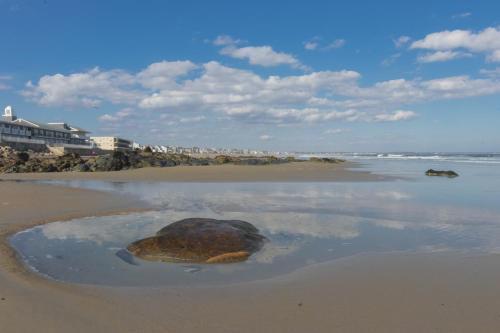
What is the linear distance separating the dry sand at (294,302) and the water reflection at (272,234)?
19.3 inches

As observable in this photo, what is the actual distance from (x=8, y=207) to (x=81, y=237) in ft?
18.4

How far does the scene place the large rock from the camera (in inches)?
269

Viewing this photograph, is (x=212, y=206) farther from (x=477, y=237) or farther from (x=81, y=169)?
(x=81, y=169)

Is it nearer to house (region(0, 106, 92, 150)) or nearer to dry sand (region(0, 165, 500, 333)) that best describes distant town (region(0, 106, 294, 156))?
house (region(0, 106, 92, 150))

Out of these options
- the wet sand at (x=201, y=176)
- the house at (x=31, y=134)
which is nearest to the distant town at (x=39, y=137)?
the house at (x=31, y=134)

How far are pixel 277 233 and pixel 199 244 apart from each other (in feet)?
7.59

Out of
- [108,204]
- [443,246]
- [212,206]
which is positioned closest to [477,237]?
[443,246]

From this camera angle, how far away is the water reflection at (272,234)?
616 centimetres

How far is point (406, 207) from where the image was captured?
12.8 meters

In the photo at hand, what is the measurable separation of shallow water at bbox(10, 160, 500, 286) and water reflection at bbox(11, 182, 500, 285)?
0.02 metres

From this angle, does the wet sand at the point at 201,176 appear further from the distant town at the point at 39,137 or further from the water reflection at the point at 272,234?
the distant town at the point at 39,137

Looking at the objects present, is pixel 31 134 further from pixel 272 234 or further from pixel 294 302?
pixel 294 302

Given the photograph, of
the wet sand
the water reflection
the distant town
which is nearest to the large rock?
Answer: the water reflection

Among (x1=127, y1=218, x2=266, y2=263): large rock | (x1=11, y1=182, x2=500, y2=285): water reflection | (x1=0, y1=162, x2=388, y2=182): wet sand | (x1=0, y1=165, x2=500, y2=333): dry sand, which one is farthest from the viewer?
(x1=0, y1=162, x2=388, y2=182): wet sand
